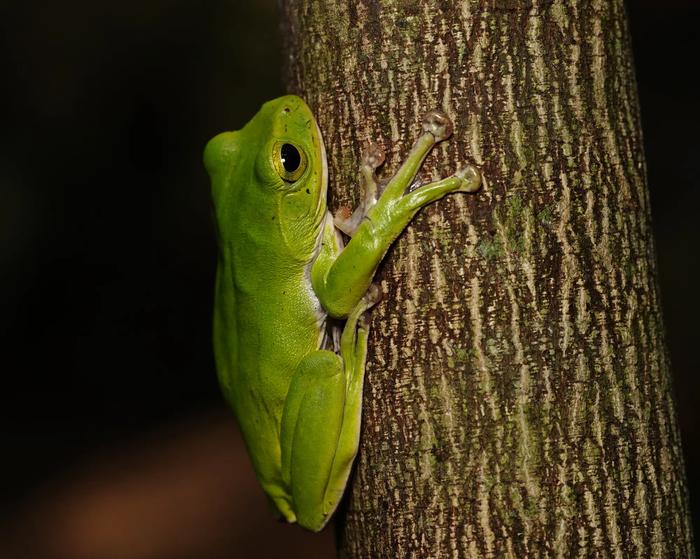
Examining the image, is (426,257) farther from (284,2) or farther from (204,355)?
(204,355)

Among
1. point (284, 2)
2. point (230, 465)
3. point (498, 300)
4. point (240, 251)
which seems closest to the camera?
point (498, 300)

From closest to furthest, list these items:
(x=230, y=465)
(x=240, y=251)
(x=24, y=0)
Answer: (x=240, y=251) → (x=24, y=0) → (x=230, y=465)

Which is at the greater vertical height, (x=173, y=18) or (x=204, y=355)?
(x=173, y=18)

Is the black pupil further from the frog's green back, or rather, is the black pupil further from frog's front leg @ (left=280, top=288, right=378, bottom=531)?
frog's front leg @ (left=280, top=288, right=378, bottom=531)

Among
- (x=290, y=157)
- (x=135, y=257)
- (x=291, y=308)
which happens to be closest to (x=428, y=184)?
(x=290, y=157)

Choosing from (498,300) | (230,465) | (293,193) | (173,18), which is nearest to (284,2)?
(293,193)

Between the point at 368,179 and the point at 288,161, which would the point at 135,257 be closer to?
the point at 288,161

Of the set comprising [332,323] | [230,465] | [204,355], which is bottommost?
[230,465]
